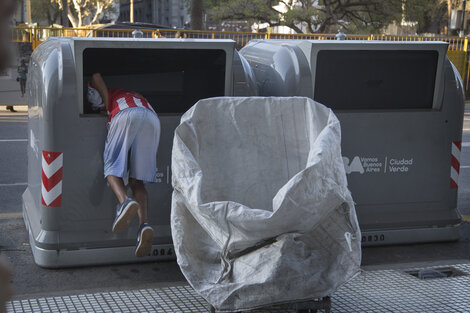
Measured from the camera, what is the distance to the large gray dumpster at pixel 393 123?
5.26 metres

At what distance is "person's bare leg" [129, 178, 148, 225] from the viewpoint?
447 cm

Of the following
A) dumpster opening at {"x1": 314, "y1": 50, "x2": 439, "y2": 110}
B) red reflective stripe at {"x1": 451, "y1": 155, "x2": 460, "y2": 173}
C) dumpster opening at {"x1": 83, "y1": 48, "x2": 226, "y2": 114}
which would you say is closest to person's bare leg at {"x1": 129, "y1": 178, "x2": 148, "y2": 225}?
dumpster opening at {"x1": 83, "y1": 48, "x2": 226, "y2": 114}

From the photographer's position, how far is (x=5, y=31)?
0.83 meters

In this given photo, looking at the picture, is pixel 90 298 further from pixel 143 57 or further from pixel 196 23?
pixel 196 23

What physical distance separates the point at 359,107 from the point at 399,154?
518 mm

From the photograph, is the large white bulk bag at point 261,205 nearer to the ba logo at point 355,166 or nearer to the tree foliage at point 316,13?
the ba logo at point 355,166

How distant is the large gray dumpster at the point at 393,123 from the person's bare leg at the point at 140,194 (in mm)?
1426

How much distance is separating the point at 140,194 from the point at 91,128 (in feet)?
1.96

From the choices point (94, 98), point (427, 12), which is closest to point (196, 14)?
point (94, 98)

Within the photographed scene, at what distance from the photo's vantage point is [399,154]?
5.38 m

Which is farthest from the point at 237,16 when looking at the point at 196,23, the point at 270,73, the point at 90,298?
the point at 90,298

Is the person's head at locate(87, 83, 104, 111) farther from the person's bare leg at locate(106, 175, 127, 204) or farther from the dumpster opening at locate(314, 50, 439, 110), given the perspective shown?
the dumpster opening at locate(314, 50, 439, 110)

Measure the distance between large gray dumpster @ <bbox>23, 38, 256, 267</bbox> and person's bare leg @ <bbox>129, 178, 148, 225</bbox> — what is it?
25cm

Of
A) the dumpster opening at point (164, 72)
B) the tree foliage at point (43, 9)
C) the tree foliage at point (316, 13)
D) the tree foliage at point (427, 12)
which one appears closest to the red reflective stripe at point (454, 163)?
the dumpster opening at point (164, 72)
